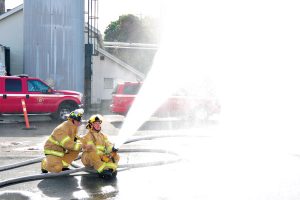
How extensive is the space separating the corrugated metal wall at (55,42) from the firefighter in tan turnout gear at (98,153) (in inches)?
521

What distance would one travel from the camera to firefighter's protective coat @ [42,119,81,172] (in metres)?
6.99

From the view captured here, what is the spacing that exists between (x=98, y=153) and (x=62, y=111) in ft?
30.8

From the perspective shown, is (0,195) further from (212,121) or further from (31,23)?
(31,23)

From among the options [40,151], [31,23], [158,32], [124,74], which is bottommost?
[40,151]

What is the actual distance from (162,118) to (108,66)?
26.5ft

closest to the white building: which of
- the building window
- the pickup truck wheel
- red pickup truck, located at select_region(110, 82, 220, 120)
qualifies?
the building window

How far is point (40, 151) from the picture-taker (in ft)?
32.7

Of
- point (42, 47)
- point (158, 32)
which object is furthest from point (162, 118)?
point (158, 32)

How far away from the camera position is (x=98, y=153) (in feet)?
23.1

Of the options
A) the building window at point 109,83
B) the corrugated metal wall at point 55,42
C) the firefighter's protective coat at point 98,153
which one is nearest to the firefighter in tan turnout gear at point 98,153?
the firefighter's protective coat at point 98,153

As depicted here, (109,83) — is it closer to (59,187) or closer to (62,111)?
(62,111)

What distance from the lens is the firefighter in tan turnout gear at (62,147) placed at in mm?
6996

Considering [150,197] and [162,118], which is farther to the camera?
[162,118]

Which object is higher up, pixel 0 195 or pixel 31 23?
pixel 31 23
